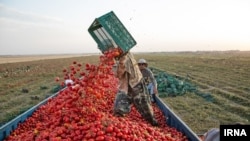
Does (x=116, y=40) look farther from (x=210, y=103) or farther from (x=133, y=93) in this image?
(x=210, y=103)

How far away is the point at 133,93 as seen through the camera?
6797 millimetres

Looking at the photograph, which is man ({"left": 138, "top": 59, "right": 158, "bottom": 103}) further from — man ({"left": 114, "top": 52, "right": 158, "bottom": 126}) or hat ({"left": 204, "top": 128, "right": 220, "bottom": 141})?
hat ({"left": 204, "top": 128, "right": 220, "bottom": 141})

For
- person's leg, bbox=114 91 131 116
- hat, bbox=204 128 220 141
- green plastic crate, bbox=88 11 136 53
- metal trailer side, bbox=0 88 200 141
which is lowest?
metal trailer side, bbox=0 88 200 141

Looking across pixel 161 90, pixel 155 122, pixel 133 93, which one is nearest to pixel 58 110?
pixel 133 93

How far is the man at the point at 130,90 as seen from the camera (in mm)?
6527

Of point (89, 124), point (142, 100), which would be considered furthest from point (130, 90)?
point (89, 124)

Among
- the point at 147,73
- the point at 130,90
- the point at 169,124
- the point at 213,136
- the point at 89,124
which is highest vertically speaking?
the point at 147,73

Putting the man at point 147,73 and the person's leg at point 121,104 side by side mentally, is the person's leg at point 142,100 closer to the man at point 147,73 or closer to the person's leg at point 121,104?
the person's leg at point 121,104

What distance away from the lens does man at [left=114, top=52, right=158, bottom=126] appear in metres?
6.53

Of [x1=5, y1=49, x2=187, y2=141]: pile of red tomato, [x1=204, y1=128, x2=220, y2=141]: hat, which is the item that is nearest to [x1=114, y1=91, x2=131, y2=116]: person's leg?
[x1=5, y1=49, x2=187, y2=141]: pile of red tomato

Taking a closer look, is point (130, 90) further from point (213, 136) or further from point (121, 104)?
point (213, 136)

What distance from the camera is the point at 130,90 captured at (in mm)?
6809

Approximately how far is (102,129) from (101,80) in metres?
2.07

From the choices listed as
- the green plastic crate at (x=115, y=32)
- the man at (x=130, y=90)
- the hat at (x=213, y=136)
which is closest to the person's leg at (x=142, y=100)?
the man at (x=130, y=90)
